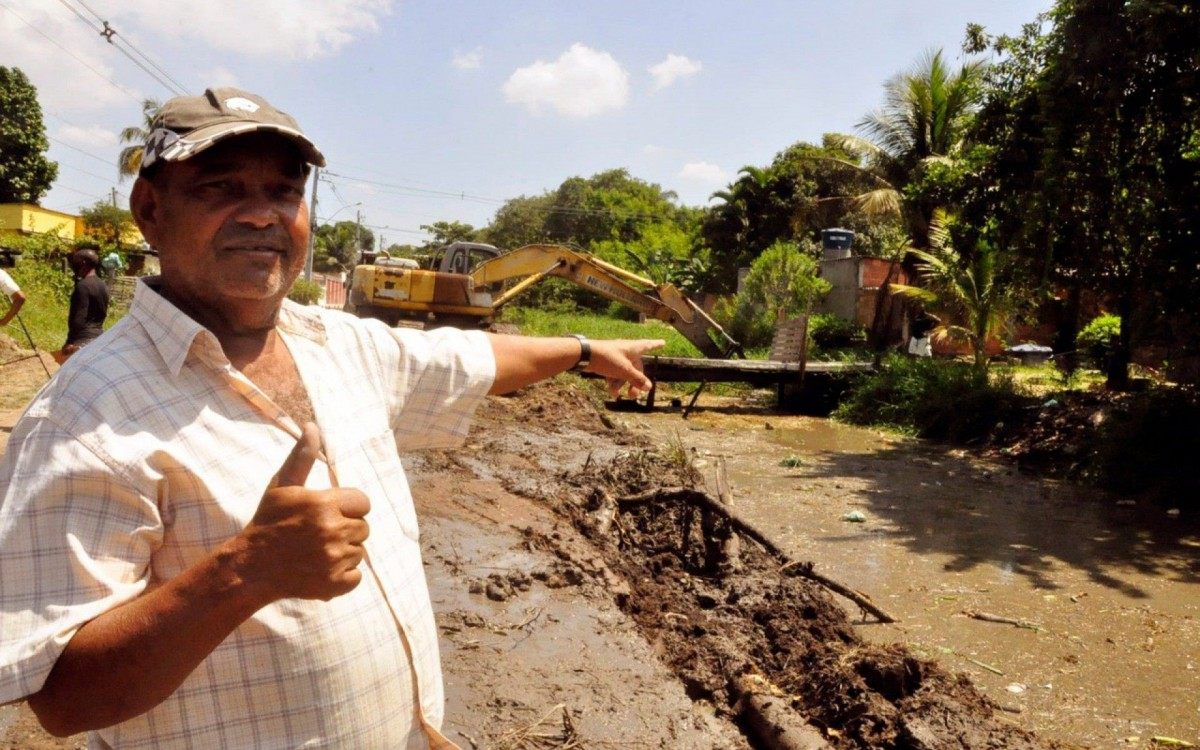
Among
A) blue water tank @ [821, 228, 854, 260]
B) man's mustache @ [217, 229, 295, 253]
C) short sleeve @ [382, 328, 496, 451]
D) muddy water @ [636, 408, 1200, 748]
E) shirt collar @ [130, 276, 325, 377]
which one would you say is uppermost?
blue water tank @ [821, 228, 854, 260]

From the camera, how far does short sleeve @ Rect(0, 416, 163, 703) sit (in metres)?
1.20

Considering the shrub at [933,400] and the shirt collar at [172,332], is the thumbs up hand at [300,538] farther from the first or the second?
the shrub at [933,400]

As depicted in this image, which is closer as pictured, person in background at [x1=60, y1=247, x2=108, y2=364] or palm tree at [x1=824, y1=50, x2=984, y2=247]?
person in background at [x1=60, y1=247, x2=108, y2=364]

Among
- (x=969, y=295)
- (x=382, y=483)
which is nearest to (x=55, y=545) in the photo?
(x=382, y=483)

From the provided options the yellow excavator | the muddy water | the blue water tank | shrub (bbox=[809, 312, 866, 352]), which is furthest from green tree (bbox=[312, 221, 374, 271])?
the muddy water

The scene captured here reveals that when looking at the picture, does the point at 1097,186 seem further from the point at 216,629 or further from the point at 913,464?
the point at 216,629

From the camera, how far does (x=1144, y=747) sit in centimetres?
511

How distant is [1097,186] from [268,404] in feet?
41.8

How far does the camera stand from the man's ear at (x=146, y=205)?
1621mm

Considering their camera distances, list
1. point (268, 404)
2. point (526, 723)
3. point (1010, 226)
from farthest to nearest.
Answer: point (1010, 226) < point (526, 723) < point (268, 404)

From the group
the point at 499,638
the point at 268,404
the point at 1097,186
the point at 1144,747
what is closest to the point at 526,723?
the point at 499,638

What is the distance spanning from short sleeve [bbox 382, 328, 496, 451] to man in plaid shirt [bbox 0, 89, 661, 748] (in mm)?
49

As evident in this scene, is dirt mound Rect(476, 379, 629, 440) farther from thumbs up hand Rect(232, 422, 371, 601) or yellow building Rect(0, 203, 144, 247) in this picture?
yellow building Rect(0, 203, 144, 247)

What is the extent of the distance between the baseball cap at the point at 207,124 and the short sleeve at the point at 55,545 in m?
0.50
